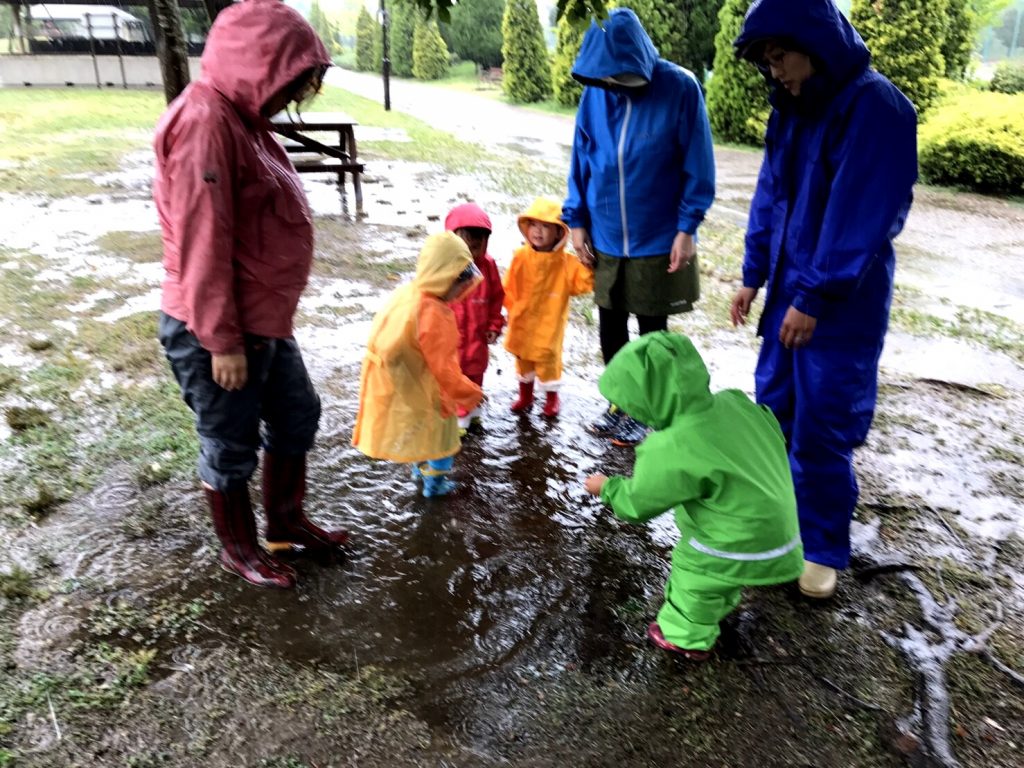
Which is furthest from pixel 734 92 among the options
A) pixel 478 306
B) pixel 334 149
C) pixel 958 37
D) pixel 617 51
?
pixel 478 306

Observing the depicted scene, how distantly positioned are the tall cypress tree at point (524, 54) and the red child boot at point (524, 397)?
2170 cm

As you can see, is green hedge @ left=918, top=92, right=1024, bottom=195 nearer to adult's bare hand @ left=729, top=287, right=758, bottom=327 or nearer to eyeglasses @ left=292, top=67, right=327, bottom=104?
adult's bare hand @ left=729, top=287, right=758, bottom=327

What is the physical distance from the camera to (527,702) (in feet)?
7.61

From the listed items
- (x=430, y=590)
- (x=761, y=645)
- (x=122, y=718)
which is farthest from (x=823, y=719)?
(x=122, y=718)

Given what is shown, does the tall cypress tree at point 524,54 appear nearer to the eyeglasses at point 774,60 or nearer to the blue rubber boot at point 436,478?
the blue rubber boot at point 436,478

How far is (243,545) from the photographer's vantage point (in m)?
2.77

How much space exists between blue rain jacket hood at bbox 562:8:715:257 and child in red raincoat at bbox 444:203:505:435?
0.58 m

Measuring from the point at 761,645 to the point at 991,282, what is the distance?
6.11 m

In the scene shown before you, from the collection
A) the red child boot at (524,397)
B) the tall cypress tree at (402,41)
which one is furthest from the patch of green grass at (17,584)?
the tall cypress tree at (402,41)

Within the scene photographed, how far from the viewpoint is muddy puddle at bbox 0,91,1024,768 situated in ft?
7.17

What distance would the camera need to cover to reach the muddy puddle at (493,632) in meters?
2.19

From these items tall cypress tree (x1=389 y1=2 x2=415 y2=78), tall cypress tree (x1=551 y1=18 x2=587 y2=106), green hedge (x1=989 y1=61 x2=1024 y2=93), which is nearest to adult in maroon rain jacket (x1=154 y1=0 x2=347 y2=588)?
green hedge (x1=989 y1=61 x2=1024 y2=93)

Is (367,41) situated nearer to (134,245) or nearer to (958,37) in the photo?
(958,37)

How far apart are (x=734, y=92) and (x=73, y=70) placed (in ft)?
65.7
